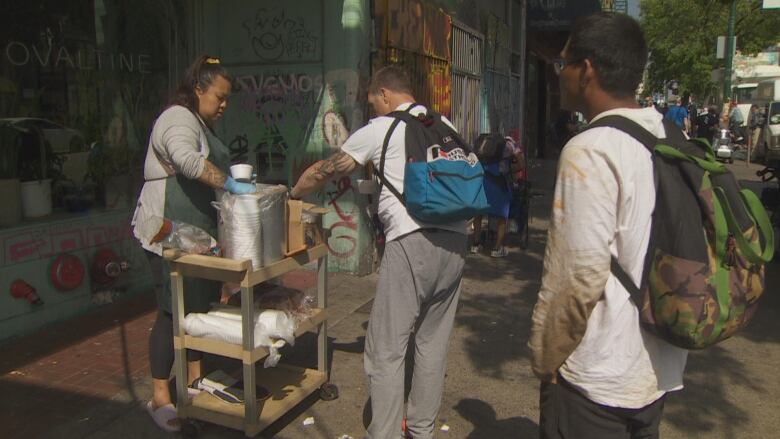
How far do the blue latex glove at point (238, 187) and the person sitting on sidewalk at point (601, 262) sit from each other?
1628 millimetres

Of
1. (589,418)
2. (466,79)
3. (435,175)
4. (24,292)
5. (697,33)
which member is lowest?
(24,292)

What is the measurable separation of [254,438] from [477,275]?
388 cm

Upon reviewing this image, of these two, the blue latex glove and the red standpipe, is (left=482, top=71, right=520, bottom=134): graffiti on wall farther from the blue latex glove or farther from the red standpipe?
the blue latex glove

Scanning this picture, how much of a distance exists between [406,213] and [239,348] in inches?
40.8

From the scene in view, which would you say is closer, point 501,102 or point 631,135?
point 631,135

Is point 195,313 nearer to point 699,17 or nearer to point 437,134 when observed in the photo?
point 437,134

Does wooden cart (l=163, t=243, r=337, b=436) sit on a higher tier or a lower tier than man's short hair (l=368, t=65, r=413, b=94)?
lower

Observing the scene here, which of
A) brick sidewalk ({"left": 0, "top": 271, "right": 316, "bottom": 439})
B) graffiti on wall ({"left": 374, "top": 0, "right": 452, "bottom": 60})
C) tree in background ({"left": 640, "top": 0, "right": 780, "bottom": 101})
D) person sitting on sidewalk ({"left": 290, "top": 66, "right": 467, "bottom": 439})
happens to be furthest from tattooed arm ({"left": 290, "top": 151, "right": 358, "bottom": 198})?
tree in background ({"left": 640, "top": 0, "right": 780, "bottom": 101})

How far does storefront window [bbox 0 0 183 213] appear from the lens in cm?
490

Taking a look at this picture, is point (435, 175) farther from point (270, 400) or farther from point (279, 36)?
point (279, 36)

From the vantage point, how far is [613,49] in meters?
1.79

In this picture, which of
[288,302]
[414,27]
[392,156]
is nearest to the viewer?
[392,156]

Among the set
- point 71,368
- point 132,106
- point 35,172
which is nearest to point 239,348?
point 71,368

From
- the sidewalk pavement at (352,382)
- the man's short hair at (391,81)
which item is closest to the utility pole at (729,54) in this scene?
the sidewalk pavement at (352,382)
